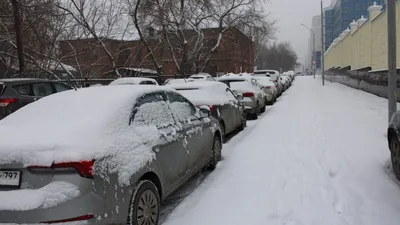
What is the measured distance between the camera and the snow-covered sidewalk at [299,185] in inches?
175

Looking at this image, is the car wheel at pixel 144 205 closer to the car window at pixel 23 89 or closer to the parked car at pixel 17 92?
the parked car at pixel 17 92

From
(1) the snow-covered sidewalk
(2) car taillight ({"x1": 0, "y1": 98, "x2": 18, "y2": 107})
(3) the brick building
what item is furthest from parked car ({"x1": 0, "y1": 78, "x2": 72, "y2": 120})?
(3) the brick building

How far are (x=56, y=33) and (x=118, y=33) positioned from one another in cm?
523

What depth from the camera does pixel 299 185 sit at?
18.0 feet

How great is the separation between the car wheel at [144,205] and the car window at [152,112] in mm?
688

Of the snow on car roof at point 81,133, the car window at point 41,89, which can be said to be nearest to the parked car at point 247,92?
the car window at point 41,89

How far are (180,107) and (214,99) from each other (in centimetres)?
342

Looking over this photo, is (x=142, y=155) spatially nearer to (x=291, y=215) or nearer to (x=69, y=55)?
(x=291, y=215)

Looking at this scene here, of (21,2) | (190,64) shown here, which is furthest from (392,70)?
(190,64)

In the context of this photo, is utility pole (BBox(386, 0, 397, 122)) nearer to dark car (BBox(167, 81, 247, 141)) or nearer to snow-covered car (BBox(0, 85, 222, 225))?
dark car (BBox(167, 81, 247, 141))

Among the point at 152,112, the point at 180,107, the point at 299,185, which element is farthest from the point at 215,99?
the point at 152,112

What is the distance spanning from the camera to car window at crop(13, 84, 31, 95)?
35.5 feet

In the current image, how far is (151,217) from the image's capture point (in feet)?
13.1

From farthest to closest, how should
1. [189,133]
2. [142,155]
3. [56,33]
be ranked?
[56,33]
[189,133]
[142,155]
